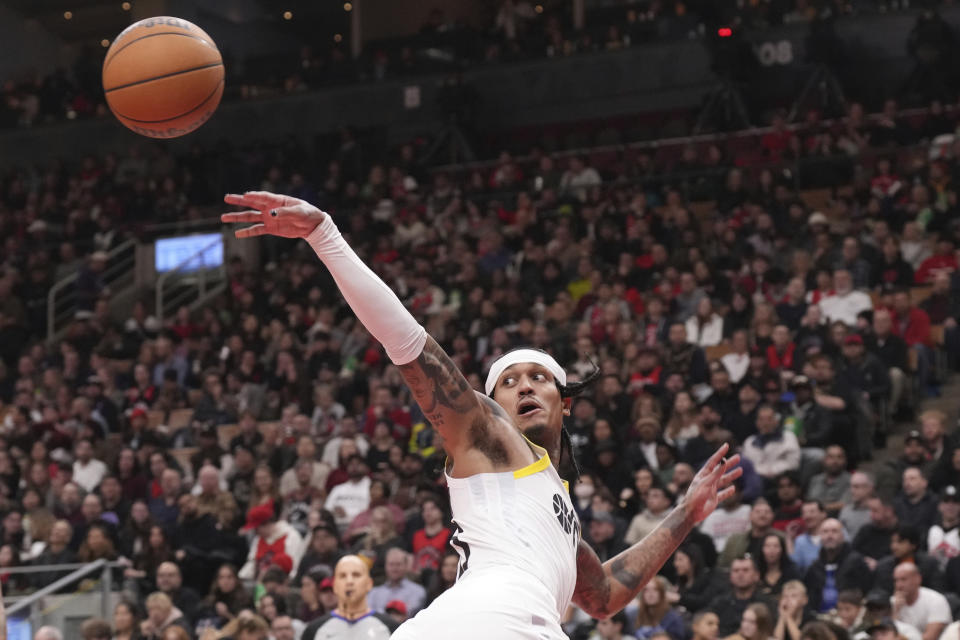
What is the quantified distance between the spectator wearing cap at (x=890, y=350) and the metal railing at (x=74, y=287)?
1306 cm

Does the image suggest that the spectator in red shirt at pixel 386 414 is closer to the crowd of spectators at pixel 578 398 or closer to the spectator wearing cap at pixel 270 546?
the crowd of spectators at pixel 578 398

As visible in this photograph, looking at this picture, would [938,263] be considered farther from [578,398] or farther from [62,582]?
[62,582]

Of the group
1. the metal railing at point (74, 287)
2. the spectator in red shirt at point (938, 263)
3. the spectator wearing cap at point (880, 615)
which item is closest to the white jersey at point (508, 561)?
the spectator wearing cap at point (880, 615)

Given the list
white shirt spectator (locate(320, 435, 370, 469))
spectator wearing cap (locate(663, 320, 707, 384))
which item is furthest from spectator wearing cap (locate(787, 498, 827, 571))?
white shirt spectator (locate(320, 435, 370, 469))

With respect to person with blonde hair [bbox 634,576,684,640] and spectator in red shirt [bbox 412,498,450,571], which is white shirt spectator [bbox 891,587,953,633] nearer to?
person with blonde hair [bbox 634,576,684,640]

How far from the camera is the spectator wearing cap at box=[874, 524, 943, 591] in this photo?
1039 cm

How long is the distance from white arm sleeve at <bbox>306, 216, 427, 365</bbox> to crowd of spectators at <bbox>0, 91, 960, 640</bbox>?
18.5 ft

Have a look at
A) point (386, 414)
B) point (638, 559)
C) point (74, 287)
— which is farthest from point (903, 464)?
point (74, 287)

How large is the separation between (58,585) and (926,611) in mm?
7444

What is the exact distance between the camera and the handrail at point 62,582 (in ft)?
39.6

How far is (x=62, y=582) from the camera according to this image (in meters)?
12.5

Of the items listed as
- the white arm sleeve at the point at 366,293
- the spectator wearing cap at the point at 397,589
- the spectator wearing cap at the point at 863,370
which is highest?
the white arm sleeve at the point at 366,293

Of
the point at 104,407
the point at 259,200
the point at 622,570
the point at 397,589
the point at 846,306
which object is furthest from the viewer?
the point at 104,407

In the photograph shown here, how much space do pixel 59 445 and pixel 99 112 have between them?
1228cm
